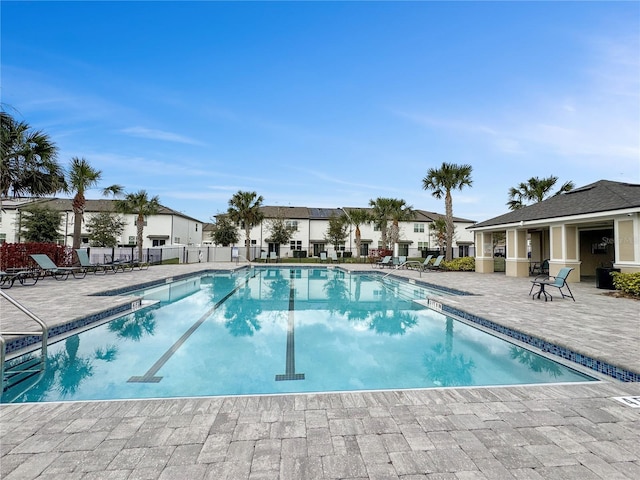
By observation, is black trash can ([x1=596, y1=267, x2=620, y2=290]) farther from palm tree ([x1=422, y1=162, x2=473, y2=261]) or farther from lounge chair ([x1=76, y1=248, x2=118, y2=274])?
lounge chair ([x1=76, y1=248, x2=118, y2=274])

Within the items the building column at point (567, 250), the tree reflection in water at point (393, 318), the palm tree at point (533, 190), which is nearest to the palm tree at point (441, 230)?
the palm tree at point (533, 190)

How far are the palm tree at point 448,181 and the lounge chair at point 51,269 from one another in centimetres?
2071

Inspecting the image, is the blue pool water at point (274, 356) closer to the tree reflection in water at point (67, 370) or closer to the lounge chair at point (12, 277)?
the tree reflection in water at point (67, 370)

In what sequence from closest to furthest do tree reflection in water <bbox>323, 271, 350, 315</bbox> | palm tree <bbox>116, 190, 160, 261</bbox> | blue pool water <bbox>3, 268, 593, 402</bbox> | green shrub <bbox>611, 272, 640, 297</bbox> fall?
blue pool water <bbox>3, 268, 593, 402</bbox> < tree reflection in water <bbox>323, 271, 350, 315</bbox> < green shrub <bbox>611, 272, 640, 297</bbox> < palm tree <bbox>116, 190, 160, 261</bbox>

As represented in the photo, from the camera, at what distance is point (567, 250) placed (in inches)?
557

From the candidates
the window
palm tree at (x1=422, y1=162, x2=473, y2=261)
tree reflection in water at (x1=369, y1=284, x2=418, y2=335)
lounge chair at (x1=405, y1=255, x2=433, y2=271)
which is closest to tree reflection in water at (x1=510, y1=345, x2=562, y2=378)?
tree reflection in water at (x1=369, y1=284, x2=418, y2=335)

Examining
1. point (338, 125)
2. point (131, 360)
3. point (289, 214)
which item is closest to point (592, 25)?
point (338, 125)

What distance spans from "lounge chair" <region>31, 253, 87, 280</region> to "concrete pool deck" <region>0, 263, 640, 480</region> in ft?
38.4

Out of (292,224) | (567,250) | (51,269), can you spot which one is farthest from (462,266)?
(292,224)

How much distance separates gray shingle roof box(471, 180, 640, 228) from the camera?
12.1 metres

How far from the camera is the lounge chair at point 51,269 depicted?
39.0 ft

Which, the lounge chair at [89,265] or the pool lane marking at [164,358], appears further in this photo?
the lounge chair at [89,265]

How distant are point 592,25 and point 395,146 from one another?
42.0ft

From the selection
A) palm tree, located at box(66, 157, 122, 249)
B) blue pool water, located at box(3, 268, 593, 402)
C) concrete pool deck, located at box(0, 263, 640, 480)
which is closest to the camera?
concrete pool deck, located at box(0, 263, 640, 480)
